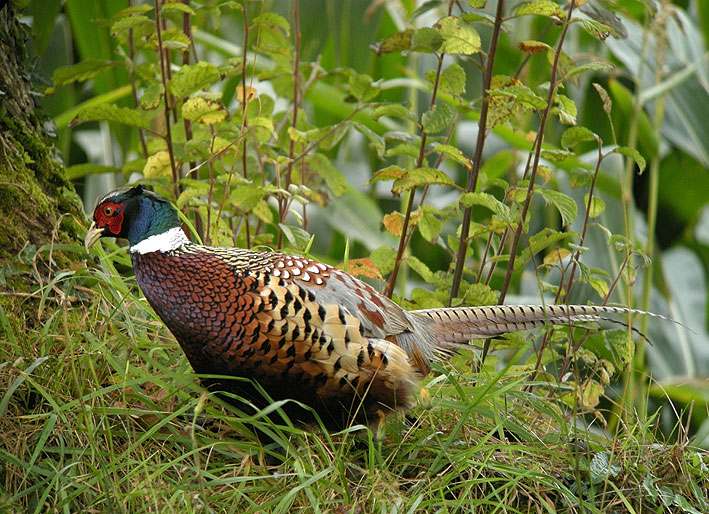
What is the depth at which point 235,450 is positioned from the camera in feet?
6.41

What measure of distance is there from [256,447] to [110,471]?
0.34 meters

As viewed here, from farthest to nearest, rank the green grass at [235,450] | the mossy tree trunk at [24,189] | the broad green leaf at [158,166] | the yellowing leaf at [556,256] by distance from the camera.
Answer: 1. the broad green leaf at [158,166]
2. the yellowing leaf at [556,256]
3. the mossy tree trunk at [24,189]
4. the green grass at [235,450]

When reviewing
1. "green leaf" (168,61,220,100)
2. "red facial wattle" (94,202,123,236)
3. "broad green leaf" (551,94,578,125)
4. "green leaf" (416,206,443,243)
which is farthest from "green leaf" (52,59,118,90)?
"broad green leaf" (551,94,578,125)

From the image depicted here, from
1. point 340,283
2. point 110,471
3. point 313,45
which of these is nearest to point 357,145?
point 313,45

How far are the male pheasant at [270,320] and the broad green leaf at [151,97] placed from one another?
0.43 meters

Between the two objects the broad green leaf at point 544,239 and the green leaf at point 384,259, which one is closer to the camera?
the broad green leaf at point 544,239

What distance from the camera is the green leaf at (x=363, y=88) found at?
257 cm

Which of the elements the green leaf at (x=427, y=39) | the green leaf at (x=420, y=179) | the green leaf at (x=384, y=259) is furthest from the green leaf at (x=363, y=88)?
the green leaf at (x=384, y=259)

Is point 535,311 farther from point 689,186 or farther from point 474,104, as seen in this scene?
point 689,186

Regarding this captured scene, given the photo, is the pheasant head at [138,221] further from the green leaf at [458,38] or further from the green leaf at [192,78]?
the green leaf at [458,38]

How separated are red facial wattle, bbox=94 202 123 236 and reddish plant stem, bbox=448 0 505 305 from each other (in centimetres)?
106

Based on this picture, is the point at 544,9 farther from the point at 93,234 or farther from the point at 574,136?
the point at 93,234

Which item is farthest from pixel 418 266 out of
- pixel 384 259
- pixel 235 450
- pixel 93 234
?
pixel 93 234

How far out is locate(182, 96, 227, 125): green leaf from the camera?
2.42 m
